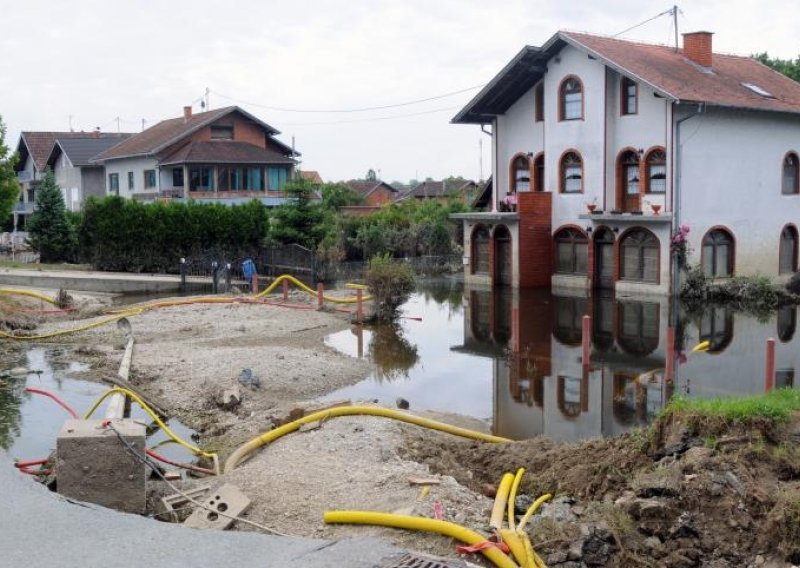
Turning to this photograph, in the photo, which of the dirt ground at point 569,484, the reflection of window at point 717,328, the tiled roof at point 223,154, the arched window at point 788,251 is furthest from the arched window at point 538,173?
the dirt ground at point 569,484

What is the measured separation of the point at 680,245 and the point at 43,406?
2197 centimetres

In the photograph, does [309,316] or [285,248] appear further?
[285,248]

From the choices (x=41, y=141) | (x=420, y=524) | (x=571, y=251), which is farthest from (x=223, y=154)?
(x=420, y=524)

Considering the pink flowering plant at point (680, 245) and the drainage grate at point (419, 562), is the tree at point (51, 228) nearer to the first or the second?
the pink flowering plant at point (680, 245)

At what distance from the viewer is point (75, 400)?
683 inches

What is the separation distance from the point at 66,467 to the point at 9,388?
9.74 metres

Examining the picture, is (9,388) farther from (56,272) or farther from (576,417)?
(56,272)

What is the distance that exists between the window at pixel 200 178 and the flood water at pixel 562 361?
89.7ft

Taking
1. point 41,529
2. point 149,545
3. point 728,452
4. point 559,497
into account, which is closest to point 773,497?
point 728,452

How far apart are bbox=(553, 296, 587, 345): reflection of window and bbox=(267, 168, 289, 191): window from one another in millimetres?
28466

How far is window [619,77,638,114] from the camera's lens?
111 ft

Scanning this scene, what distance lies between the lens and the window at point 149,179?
57594 millimetres

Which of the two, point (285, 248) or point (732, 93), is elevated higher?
point (732, 93)

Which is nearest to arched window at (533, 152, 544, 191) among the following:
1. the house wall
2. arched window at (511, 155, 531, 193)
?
arched window at (511, 155, 531, 193)
